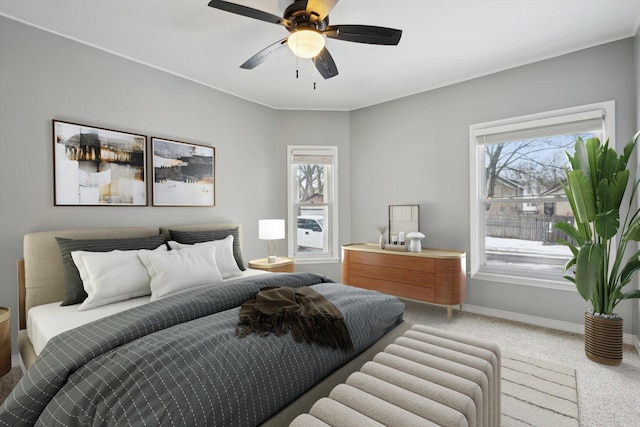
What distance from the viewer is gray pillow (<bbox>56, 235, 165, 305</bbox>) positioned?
2.21m

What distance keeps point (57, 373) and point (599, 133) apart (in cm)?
434

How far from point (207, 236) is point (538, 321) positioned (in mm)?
3574

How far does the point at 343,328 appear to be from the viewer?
63.2 inches

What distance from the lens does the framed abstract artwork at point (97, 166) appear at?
2596 millimetres

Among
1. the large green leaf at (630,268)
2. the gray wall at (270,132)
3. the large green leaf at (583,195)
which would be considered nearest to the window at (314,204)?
the gray wall at (270,132)

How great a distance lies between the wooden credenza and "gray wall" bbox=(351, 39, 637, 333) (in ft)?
1.50

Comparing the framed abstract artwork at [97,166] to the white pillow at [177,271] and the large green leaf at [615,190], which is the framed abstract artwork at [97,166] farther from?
the large green leaf at [615,190]

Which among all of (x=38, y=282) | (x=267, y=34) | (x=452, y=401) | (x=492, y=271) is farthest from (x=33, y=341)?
(x=492, y=271)

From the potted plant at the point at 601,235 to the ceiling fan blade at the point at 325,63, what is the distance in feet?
6.90

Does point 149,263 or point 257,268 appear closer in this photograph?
point 149,263

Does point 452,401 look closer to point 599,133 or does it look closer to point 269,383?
point 269,383

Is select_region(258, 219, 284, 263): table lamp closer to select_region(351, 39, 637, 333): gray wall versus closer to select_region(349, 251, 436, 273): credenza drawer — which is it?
select_region(349, 251, 436, 273): credenza drawer

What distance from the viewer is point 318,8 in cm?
189

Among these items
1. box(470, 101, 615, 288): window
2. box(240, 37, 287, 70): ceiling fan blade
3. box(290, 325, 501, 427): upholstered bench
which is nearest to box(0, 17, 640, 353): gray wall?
box(470, 101, 615, 288): window
